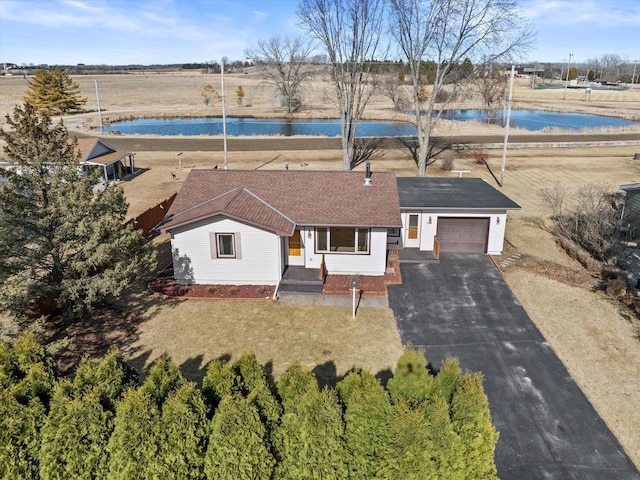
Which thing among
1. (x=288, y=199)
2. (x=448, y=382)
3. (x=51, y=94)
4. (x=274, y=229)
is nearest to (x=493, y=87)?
(x=288, y=199)

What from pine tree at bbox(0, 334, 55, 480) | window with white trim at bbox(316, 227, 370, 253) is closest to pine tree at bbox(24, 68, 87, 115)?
window with white trim at bbox(316, 227, 370, 253)

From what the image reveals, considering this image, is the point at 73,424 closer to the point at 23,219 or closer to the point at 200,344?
the point at 200,344

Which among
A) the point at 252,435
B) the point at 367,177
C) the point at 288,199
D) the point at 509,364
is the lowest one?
the point at 509,364

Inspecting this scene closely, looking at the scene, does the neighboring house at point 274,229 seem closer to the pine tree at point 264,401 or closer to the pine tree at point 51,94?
the pine tree at point 264,401

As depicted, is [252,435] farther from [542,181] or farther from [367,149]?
[367,149]

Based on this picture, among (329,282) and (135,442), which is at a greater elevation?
(135,442)

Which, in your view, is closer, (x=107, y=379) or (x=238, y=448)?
(x=238, y=448)

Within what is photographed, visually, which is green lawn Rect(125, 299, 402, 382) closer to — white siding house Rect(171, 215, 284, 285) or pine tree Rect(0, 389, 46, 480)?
white siding house Rect(171, 215, 284, 285)
